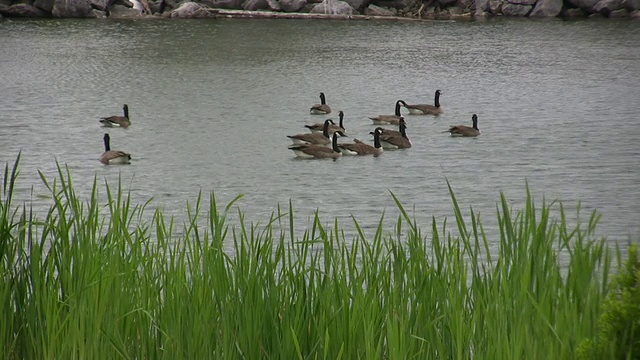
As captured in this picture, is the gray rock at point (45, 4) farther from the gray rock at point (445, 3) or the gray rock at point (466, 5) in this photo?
the gray rock at point (466, 5)

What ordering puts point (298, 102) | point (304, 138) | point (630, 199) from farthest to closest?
1. point (298, 102)
2. point (304, 138)
3. point (630, 199)

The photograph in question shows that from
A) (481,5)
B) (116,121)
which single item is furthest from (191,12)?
(116,121)

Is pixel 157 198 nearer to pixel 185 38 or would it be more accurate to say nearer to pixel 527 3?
pixel 185 38

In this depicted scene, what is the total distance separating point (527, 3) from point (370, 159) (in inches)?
1320

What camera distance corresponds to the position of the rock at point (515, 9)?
50.2 meters

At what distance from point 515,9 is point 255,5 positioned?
12.1 metres

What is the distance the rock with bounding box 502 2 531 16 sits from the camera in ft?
165

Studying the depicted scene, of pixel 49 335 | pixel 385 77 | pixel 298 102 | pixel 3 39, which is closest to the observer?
pixel 49 335

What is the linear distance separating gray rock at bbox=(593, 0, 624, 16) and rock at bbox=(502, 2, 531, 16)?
3053mm

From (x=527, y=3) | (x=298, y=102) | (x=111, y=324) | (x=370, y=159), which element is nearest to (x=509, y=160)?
(x=370, y=159)

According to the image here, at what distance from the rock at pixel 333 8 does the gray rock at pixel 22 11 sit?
12884 millimetres

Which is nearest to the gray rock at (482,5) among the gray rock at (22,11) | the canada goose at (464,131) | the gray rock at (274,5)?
the gray rock at (274,5)

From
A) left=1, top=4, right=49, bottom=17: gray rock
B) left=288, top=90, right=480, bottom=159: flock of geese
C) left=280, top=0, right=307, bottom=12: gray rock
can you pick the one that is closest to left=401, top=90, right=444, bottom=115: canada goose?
left=288, top=90, right=480, bottom=159: flock of geese

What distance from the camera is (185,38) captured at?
4194 cm
